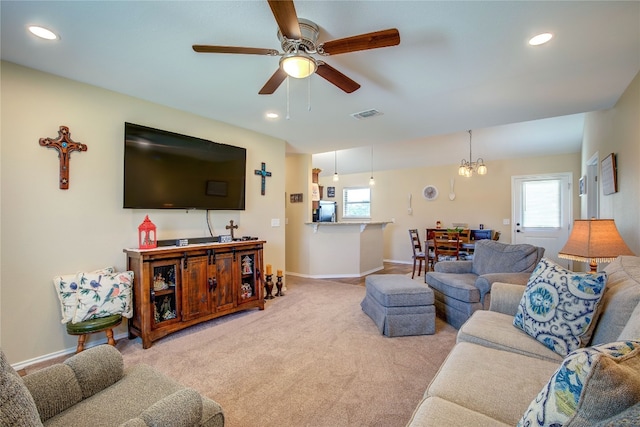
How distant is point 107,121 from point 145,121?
1.10 ft

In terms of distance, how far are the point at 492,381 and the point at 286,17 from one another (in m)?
1.96

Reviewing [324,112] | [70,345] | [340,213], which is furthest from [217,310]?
[340,213]

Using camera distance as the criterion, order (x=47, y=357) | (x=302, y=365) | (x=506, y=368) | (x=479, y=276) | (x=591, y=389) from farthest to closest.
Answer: (x=479, y=276), (x=47, y=357), (x=302, y=365), (x=506, y=368), (x=591, y=389)

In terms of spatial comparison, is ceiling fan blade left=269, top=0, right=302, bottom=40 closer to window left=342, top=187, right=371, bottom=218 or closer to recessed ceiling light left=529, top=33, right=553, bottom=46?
recessed ceiling light left=529, top=33, right=553, bottom=46

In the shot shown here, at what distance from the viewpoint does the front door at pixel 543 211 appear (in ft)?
19.0

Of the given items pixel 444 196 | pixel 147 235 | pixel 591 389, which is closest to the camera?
pixel 591 389

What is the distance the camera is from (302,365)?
2305 millimetres

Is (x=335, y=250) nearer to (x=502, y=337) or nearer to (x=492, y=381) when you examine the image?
(x=502, y=337)

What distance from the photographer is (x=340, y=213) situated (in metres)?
8.37

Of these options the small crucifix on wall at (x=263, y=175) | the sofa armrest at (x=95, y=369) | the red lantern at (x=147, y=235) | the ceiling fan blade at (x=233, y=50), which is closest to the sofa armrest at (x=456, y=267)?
the small crucifix on wall at (x=263, y=175)

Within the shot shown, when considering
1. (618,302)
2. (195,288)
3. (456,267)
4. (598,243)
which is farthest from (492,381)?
(195,288)

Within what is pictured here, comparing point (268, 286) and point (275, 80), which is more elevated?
point (275, 80)

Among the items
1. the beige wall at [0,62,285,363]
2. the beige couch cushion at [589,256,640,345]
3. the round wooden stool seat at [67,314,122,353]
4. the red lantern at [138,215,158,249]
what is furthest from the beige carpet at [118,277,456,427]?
the beige couch cushion at [589,256,640,345]

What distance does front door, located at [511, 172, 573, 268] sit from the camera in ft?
19.0
